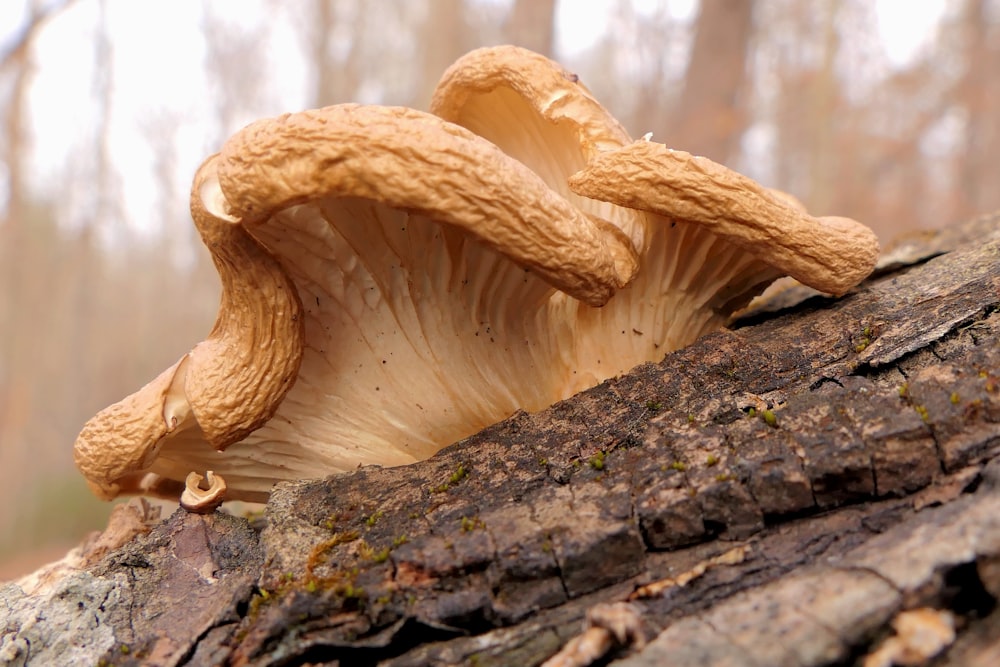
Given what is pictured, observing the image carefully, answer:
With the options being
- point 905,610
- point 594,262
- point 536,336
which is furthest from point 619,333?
point 905,610

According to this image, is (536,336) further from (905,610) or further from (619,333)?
(905,610)

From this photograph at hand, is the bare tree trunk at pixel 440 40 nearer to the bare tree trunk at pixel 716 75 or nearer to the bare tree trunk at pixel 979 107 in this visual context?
the bare tree trunk at pixel 716 75

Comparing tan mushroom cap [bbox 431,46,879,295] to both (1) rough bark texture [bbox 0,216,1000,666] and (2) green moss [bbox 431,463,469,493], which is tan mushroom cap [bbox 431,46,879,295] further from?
(2) green moss [bbox 431,463,469,493]

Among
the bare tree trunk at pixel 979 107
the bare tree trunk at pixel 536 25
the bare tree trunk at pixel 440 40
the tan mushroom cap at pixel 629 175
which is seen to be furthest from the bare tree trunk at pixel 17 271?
the bare tree trunk at pixel 979 107

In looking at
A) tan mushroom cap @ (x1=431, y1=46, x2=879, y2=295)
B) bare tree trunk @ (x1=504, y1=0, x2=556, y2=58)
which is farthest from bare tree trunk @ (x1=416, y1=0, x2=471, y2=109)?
tan mushroom cap @ (x1=431, y1=46, x2=879, y2=295)

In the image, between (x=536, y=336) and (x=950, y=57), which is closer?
(x=536, y=336)


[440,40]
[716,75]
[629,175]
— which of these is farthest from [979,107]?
[629,175]
